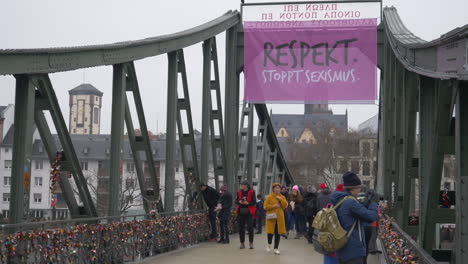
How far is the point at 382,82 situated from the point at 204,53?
19.5 feet

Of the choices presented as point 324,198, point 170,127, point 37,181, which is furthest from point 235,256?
point 37,181

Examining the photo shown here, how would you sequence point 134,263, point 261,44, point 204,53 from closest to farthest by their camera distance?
point 134,263, point 204,53, point 261,44

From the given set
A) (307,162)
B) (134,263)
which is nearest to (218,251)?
(134,263)

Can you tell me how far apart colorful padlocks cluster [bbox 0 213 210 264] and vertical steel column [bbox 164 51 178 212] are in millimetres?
468

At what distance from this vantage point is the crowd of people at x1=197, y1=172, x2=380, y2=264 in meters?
6.58

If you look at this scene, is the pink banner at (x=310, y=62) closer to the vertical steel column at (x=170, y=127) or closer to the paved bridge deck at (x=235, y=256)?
the paved bridge deck at (x=235, y=256)

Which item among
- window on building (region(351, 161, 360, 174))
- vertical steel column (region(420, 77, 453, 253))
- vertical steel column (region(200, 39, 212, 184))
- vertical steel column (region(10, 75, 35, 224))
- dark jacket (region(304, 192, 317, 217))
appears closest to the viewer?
vertical steel column (region(420, 77, 453, 253))

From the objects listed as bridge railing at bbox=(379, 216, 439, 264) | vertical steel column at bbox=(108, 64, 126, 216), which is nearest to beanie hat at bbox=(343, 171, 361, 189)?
bridge railing at bbox=(379, 216, 439, 264)

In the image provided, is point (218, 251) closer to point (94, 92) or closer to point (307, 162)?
point (307, 162)

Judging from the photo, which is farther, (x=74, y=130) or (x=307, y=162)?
(x=74, y=130)

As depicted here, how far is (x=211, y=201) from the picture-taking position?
51.9 feet

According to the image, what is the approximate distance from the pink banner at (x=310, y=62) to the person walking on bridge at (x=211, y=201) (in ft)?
16.3

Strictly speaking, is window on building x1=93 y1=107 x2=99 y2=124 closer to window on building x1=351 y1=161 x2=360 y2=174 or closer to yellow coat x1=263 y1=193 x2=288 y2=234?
window on building x1=351 y1=161 x2=360 y2=174

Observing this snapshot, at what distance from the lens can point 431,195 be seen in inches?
300
